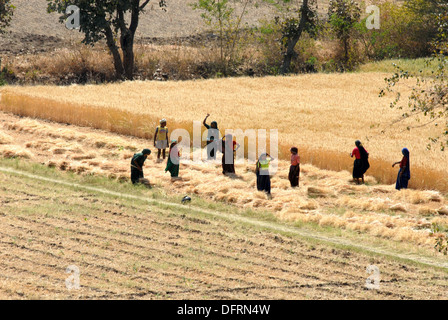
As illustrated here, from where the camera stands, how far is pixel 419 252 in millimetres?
15312

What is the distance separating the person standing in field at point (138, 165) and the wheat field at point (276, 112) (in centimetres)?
496

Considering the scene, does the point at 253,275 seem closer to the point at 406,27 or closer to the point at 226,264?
the point at 226,264

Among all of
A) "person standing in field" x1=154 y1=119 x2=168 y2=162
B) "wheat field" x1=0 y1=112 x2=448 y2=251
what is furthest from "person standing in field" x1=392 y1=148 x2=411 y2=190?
"person standing in field" x1=154 y1=119 x2=168 y2=162

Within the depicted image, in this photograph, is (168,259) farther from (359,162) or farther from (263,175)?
(359,162)

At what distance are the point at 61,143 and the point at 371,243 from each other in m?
11.8

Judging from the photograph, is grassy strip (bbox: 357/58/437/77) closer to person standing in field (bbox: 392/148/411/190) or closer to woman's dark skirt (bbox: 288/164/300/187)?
person standing in field (bbox: 392/148/411/190)

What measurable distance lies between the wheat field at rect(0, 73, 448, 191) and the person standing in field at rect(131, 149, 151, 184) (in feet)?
16.3

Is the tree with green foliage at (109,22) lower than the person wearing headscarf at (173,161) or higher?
higher

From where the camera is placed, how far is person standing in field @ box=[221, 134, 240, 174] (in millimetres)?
21156

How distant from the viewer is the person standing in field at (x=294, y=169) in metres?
20.3

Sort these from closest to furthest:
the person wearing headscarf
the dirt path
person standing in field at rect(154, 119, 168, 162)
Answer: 1. the dirt path
2. the person wearing headscarf
3. person standing in field at rect(154, 119, 168, 162)

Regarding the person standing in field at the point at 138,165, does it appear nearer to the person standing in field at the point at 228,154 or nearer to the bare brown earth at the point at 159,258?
the bare brown earth at the point at 159,258

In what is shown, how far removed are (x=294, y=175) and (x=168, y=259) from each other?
6977 mm

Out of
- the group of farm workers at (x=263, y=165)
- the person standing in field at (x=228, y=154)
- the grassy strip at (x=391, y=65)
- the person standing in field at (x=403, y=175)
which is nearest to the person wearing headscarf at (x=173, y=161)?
the group of farm workers at (x=263, y=165)
